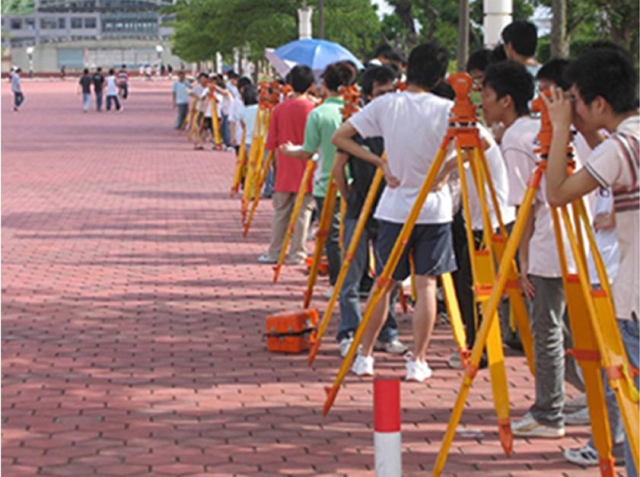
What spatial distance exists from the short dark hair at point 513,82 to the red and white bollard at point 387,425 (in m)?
3.11

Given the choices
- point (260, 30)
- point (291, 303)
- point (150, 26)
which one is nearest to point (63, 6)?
point (150, 26)

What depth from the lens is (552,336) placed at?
20.7 ft

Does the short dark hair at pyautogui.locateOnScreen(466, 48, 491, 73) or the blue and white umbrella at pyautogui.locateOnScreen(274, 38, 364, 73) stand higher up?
the short dark hair at pyautogui.locateOnScreen(466, 48, 491, 73)

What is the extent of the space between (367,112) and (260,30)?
2713cm

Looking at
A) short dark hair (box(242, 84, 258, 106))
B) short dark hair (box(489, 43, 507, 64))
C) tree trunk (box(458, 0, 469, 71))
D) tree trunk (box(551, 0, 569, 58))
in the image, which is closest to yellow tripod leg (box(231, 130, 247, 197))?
short dark hair (box(242, 84, 258, 106))

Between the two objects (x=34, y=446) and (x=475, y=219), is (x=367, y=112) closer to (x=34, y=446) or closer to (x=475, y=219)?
(x=475, y=219)

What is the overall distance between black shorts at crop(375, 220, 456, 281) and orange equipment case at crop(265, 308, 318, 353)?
1.29 metres

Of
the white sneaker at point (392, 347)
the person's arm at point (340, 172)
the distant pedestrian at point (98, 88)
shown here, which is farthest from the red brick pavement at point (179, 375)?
the distant pedestrian at point (98, 88)

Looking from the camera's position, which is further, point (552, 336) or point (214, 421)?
point (214, 421)

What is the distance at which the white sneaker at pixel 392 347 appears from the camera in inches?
333

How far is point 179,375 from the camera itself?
7.99 m

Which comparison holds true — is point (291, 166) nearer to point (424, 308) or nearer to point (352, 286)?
point (352, 286)

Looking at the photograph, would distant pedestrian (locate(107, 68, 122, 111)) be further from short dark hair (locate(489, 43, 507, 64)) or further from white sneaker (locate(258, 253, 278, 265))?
short dark hair (locate(489, 43, 507, 64))

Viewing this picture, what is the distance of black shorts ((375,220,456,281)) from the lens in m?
7.25
